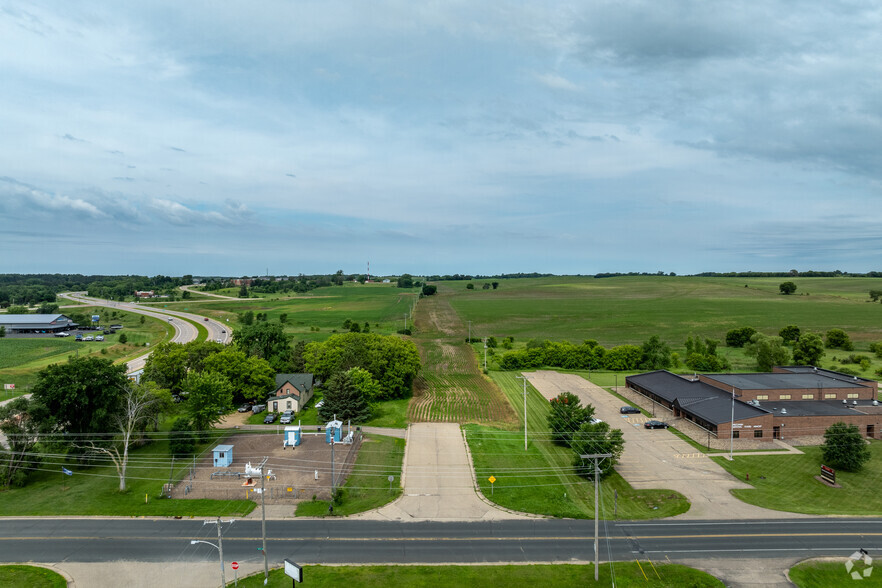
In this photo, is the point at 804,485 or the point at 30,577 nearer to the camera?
the point at 30,577

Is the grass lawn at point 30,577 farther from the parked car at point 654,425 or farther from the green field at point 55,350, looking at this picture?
the parked car at point 654,425

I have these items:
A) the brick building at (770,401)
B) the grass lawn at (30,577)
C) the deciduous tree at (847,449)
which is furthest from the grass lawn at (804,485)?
the grass lawn at (30,577)

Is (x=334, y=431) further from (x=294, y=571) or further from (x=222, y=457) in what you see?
(x=294, y=571)

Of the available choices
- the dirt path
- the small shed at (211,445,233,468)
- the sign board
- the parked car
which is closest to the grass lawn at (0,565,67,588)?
the sign board

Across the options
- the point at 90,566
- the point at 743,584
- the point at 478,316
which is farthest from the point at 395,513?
the point at 478,316

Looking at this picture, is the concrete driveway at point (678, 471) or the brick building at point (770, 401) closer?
the concrete driveway at point (678, 471)

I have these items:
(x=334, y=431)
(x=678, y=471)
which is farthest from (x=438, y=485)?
(x=678, y=471)

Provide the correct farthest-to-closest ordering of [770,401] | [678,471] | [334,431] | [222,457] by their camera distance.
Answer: [770,401] < [334,431] < [678,471] < [222,457]
